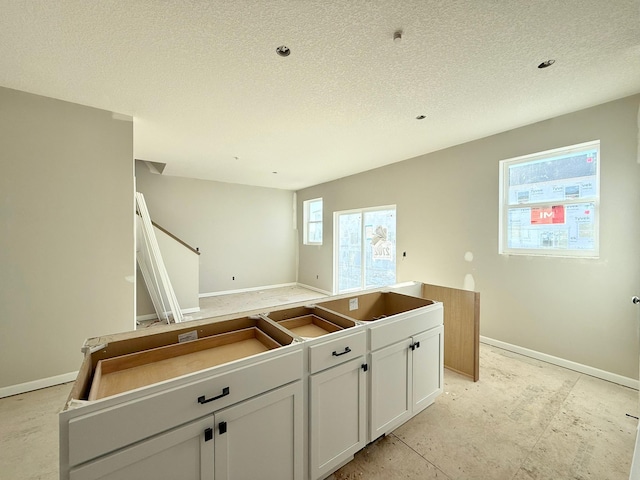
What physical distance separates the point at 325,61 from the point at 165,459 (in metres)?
2.39

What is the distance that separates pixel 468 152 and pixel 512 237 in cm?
126

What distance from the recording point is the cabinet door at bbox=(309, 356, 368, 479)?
1.30 m

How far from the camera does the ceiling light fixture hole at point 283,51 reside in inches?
67.7

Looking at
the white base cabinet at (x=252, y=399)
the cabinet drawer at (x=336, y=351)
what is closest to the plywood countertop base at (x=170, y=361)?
the white base cabinet at (x=252, y=399)

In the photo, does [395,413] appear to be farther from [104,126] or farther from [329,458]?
[104,126]

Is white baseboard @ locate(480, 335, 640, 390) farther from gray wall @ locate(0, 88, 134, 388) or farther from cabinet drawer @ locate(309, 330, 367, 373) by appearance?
gray wall @ locate(0, 88, 134, 388)

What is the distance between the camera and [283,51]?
1.75 m

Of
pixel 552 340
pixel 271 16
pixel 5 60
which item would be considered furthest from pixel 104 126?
pixel 552 340

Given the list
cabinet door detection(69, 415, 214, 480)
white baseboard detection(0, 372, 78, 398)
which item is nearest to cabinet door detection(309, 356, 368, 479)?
cabinet door detection(69, 415, 214, 480)

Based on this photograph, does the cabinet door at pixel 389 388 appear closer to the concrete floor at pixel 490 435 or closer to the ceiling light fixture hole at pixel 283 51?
the concrete floor at pixel 490 435

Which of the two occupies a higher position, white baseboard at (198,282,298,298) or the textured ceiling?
the textured ceiling

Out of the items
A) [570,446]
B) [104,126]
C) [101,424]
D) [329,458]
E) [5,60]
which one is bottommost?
[570,446]

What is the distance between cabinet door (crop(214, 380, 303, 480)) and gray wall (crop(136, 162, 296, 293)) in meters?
5.19

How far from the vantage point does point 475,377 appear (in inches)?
95.0
